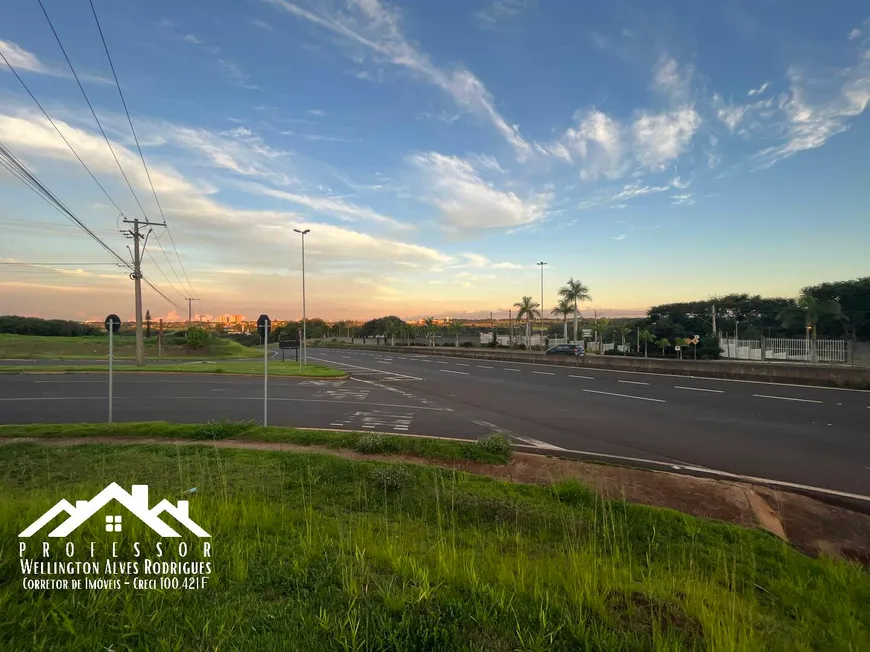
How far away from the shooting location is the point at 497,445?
8.16 metres

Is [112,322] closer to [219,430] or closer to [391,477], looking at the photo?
[219,430]

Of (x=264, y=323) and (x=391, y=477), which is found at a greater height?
(x=264, y=323)

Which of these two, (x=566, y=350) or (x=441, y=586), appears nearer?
(x=441, y=586)

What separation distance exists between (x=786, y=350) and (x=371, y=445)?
4069cm

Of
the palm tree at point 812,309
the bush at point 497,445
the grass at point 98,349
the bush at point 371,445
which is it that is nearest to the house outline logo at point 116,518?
the bush at point 371,445

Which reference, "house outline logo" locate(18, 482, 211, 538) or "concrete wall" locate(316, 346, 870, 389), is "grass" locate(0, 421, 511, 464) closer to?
"house outline logo" locate(18, 482, 211, 538)

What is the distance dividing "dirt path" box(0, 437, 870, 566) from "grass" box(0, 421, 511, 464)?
0.24 metres

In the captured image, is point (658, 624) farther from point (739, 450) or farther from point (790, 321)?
point (790, 321)

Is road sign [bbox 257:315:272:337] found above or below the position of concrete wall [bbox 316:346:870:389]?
above

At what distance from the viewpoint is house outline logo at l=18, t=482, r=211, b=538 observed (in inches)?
143

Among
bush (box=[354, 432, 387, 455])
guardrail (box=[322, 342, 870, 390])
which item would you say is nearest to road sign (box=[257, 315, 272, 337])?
bush (box=[354, 432, 387, 455])

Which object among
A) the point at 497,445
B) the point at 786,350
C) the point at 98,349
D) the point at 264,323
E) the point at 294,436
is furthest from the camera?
the point at 98,349

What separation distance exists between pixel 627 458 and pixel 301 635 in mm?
7486

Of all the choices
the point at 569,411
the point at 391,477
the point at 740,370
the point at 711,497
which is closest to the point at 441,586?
the point at 391,477
